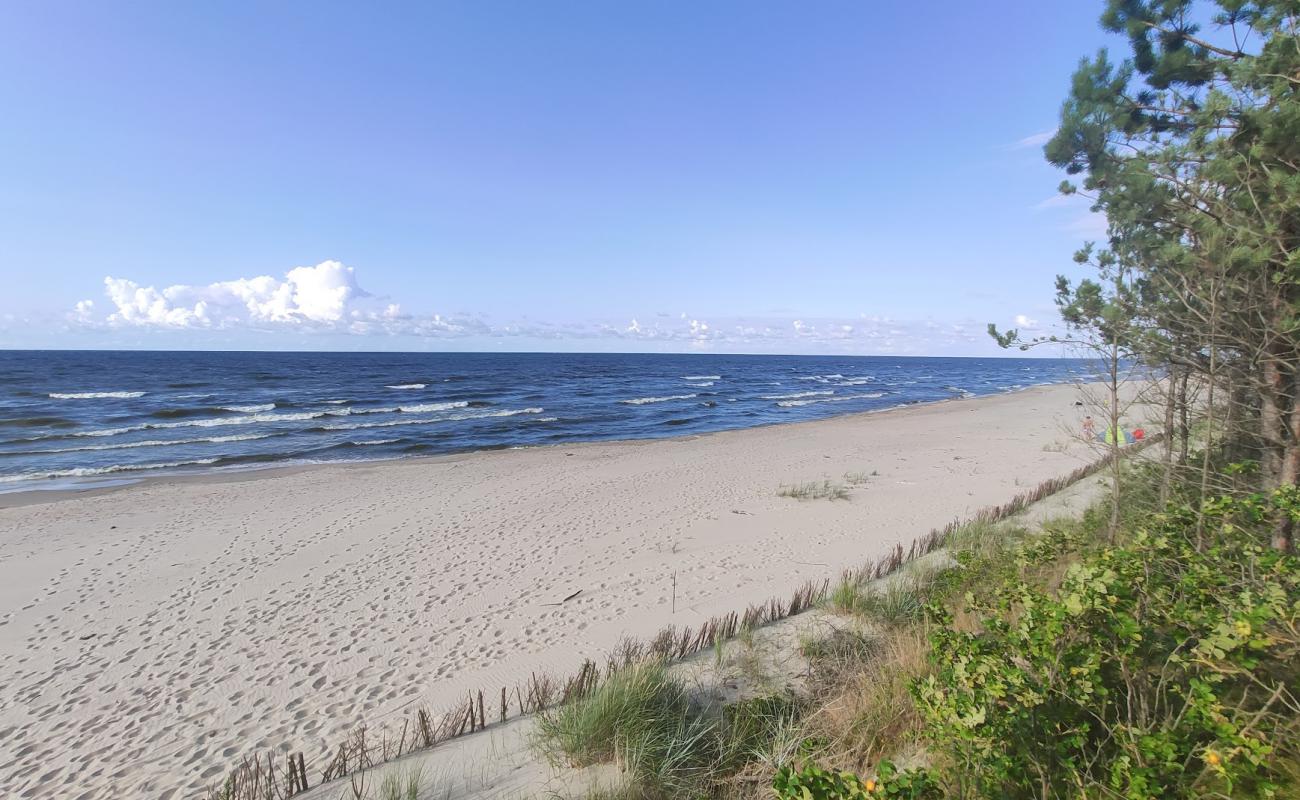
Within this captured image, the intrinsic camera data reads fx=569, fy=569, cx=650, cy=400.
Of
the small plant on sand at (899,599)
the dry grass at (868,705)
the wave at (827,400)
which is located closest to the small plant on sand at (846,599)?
the small plant on sand at (899,599)

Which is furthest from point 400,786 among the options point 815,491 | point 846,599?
point 815,491

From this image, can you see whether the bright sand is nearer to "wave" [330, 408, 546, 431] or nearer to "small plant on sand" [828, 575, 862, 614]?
"small plant on sand" [828, 575, 862, 614]

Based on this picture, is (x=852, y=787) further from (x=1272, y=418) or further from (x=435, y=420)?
(x=435, y=420)

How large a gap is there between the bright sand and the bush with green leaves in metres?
4.36

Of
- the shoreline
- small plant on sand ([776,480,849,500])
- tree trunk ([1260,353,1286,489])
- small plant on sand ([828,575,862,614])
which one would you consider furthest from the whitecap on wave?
tree trunk ([1260,353,1286,489])

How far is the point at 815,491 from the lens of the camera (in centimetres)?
1321

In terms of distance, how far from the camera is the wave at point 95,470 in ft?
56.0

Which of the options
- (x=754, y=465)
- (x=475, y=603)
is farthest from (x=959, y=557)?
(x=754, y=465)

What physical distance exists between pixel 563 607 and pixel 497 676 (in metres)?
1.71

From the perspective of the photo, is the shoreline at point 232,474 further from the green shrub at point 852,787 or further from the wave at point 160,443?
the green shrub at point 852,787

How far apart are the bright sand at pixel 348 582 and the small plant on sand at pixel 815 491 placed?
1.22 feet

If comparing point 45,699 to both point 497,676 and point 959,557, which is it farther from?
point 959,557

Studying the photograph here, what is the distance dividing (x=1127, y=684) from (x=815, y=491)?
420 inches

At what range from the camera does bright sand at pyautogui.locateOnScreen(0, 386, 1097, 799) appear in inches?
206
